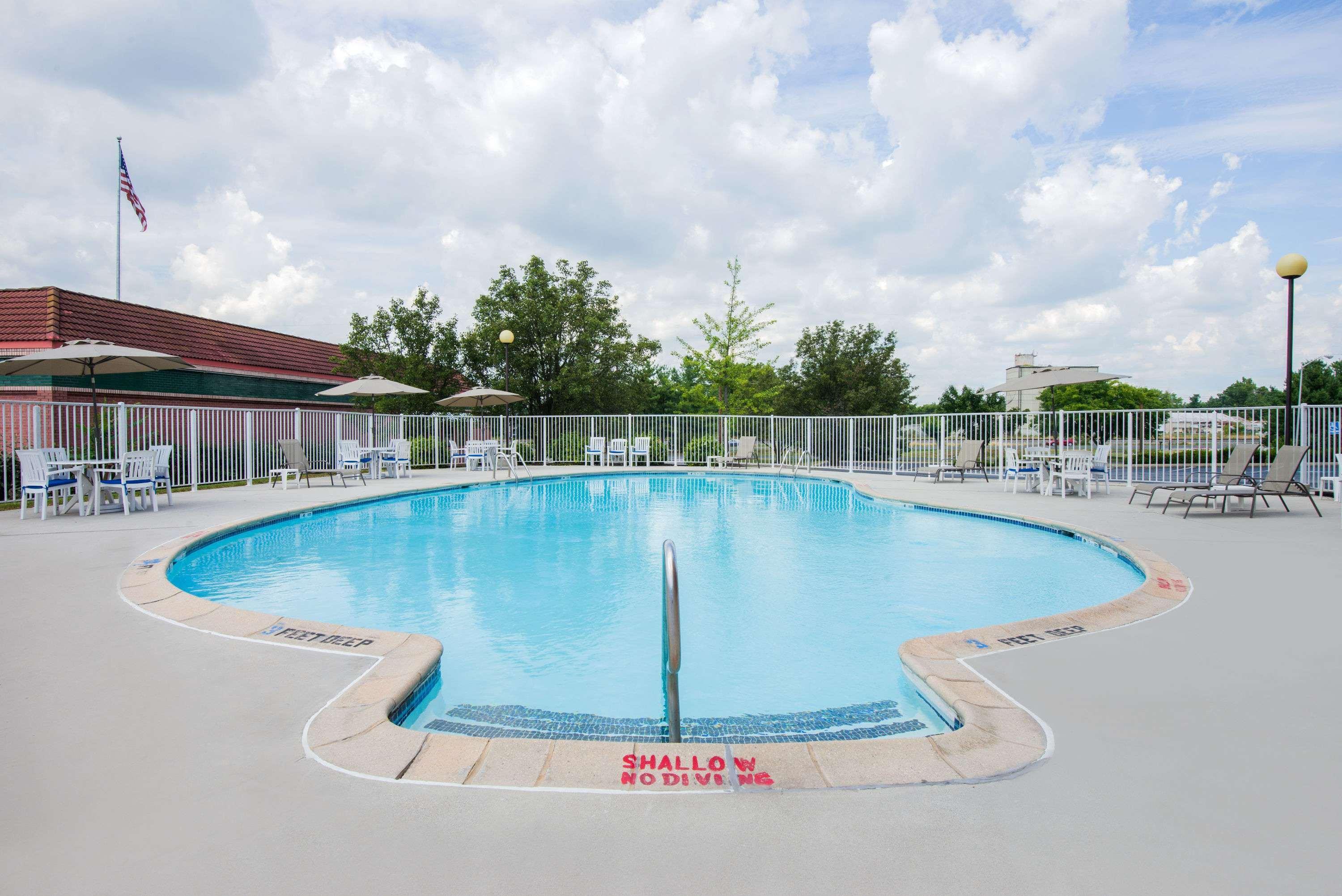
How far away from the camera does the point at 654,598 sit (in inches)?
218

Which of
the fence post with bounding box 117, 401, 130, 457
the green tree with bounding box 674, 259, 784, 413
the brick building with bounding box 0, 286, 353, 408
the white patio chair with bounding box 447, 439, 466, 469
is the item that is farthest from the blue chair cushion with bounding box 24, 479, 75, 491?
the green tree with bounding box 674, 259, 784, 413

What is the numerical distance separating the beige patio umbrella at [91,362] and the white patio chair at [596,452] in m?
10.4

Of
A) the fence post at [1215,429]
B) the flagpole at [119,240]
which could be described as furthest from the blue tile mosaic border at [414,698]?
the flagpole at [119,240]

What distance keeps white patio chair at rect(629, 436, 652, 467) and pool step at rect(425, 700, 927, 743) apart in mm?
15570

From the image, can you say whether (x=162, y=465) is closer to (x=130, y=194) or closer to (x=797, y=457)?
(x=797, y=457)

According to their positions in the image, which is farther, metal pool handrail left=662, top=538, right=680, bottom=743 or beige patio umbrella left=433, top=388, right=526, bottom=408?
beige patio umbrella left=433, top=388, right=526, bottom=408

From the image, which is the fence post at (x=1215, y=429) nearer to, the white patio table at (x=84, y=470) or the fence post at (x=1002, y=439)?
the fence post at (x=1002, y=439)

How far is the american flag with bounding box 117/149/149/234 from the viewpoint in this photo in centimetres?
2036

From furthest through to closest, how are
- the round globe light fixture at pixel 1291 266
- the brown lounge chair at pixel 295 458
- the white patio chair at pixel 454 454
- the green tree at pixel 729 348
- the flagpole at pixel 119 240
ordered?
the green tree at pixel 729 348, the flagpole at pixel 119 240, the white patio chair at pixel 454 454, the brown lounge chair at pixel 295 458, the round globe light fixture at pixel 1291 266

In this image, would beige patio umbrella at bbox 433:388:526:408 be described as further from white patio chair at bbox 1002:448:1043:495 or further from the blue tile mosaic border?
the blue tile mosaic border

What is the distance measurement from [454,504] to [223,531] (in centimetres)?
425

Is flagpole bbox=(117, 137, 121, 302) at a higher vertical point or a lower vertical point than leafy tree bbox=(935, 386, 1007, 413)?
higher

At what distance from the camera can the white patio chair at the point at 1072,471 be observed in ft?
35.7

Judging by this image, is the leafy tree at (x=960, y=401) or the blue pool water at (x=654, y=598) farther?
the leafy tree at (x=960, y=401)
